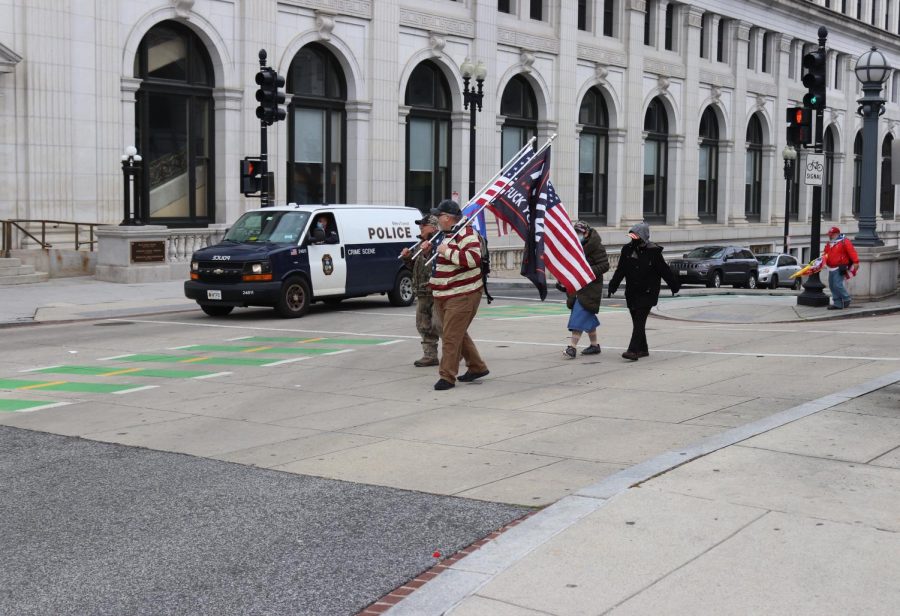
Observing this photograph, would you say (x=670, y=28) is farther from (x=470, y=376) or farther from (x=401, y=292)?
(x=470, y=376)

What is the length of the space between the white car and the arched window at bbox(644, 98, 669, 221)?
12.0 m

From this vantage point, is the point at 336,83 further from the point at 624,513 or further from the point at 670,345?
the point at 624,513

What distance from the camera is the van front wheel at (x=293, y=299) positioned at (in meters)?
20.2

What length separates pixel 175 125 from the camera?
3234cm

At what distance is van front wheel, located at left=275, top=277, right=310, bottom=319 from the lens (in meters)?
20.2

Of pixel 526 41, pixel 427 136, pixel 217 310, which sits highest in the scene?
pixel 526 41

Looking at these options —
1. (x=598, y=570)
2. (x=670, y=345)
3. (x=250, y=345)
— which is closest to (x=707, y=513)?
(x=598, y=570)

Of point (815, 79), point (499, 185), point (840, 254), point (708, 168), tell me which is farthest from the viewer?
point (708, 168)

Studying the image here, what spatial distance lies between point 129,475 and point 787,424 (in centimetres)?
523

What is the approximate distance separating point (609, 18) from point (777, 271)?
15.5 m

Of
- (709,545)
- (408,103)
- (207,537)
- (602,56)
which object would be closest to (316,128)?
(408,103)

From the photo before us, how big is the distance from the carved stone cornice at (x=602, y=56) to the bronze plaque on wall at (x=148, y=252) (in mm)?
24151

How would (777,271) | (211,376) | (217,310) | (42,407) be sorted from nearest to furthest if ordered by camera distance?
(42,407)
(211,376)
(217,310)
(777,271)

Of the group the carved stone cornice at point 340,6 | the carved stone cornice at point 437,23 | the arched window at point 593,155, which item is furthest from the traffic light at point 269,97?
the arched window at point 593,155
